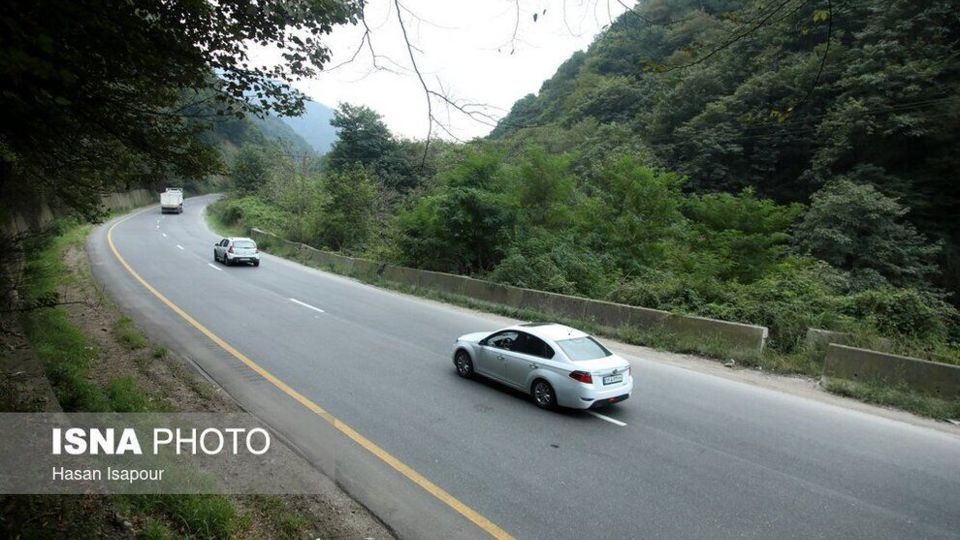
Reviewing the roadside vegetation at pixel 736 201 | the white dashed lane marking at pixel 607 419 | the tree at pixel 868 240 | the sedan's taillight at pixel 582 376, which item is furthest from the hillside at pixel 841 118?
the white dashed lane marking at pixel 607 419

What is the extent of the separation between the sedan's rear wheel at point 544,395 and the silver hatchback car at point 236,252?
71.9ft

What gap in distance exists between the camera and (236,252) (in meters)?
26.0

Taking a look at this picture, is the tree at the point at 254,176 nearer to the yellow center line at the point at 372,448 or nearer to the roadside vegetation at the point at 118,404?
the roadside vegetation at the point at 118,404

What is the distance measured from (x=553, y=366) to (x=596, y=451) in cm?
172

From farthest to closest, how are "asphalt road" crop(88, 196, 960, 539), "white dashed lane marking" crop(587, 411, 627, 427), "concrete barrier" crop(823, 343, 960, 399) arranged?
"concrete barrier" crop(823, 343, 960, 399), "white dashed lane marking" crop(587, 411, 627, 427), "asphalt road" crop(88, 196, 960, 539)

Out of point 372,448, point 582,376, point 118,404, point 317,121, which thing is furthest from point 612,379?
point 317,121

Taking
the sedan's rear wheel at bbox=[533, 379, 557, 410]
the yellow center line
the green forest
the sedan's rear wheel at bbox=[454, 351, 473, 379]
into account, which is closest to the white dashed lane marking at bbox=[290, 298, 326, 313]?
the yellow center line

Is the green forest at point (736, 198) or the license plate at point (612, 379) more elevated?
the green forest at point (736, 198)

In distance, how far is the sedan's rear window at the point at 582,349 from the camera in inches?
323

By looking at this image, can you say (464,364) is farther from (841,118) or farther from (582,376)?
(841,118)

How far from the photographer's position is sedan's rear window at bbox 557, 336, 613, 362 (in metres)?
8.21

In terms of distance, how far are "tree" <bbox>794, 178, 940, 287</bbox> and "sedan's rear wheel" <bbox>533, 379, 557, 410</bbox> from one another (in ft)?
67.6

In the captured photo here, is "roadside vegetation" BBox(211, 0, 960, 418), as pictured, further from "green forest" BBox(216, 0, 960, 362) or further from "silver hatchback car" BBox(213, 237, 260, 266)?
"silver hatchback car" BBox(213, 237, 260, 266)

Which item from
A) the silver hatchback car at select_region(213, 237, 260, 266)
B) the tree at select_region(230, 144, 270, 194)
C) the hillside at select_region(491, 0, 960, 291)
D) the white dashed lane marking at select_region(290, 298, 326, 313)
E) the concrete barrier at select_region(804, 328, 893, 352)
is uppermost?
the hillside at select_region(491, 0, 960, 291)
